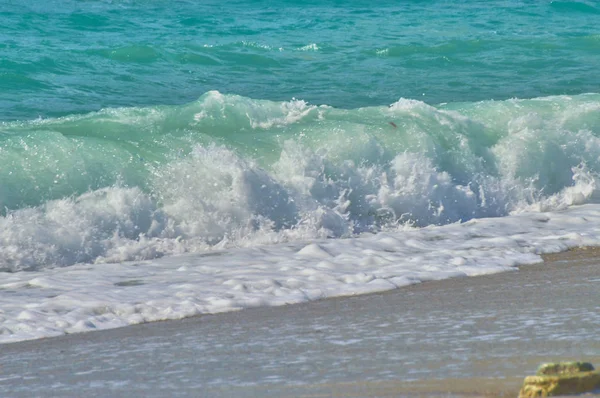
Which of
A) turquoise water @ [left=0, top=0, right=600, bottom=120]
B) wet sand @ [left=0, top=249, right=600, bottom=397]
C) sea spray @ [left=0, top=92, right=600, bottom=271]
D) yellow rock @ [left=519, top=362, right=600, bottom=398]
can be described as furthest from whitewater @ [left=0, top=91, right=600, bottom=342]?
turquoise water @ [left=0, top=0, right=600, bottom=120]

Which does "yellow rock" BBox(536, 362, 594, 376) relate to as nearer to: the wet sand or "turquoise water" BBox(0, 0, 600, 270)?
the wet sand

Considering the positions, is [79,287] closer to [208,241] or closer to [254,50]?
[208,241]

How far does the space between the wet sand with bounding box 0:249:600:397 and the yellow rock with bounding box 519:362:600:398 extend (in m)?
0.13

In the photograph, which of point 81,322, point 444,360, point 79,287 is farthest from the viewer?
point 79,287

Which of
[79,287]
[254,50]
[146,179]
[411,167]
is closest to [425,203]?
[411,167]

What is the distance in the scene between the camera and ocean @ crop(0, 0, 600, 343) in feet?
16.3

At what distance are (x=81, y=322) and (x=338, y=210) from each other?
268 cm

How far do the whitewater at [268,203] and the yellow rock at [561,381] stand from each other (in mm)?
2090

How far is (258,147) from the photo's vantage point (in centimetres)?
710

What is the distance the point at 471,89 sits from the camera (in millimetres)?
11328

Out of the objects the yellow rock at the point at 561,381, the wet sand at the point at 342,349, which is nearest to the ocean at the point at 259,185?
the wet sand at the point at 342,349

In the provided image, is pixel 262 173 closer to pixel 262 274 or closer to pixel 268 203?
pixel 268 203

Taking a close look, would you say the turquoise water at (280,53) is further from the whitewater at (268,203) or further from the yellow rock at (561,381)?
the yellow rock at (561,381)

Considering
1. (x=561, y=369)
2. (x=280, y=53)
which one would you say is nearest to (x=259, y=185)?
(x=561, y=369)
